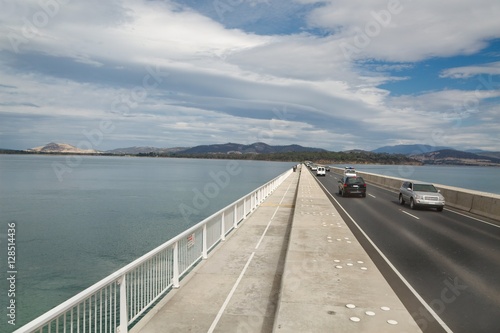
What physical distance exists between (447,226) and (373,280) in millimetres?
10921

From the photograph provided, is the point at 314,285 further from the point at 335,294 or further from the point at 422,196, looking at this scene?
the point at 422,196

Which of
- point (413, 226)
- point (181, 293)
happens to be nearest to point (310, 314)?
point (181, 293)

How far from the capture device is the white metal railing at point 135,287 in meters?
5.21

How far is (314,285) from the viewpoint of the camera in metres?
8.31

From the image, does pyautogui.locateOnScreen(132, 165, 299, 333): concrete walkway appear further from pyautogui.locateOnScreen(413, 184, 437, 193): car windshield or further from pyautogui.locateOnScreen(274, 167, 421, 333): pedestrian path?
pyautogui.locateOnScreen(413, 184, 437, 193): car windshield

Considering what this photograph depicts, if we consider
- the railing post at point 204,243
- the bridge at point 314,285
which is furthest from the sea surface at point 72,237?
the railing post at point 204,243

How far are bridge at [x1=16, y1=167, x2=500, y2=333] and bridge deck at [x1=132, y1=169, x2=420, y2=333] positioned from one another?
0.07 ft

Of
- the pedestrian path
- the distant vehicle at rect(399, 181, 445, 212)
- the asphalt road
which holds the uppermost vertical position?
the distant vehicle at rect(399, 181, 445, 212)

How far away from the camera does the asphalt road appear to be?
7199 mm

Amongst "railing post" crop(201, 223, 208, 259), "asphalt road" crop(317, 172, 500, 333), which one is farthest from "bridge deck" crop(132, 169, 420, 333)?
"asphalt road" crop(317, 172, 500, 333)

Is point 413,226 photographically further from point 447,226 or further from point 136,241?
point 136,241

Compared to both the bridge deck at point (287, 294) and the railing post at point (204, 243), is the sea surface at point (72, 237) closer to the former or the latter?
the railing post at point (204, 243)

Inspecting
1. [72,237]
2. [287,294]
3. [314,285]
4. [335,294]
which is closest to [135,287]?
[287,294]

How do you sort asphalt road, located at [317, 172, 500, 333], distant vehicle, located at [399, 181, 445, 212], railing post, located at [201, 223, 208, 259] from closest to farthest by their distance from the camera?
1. asphalt road, located at [317, 172, 500, 333]
2. railing post, located at [201, 223, 208, 259]
3. distant vehicle, located at [399, 181, 445, 212]
